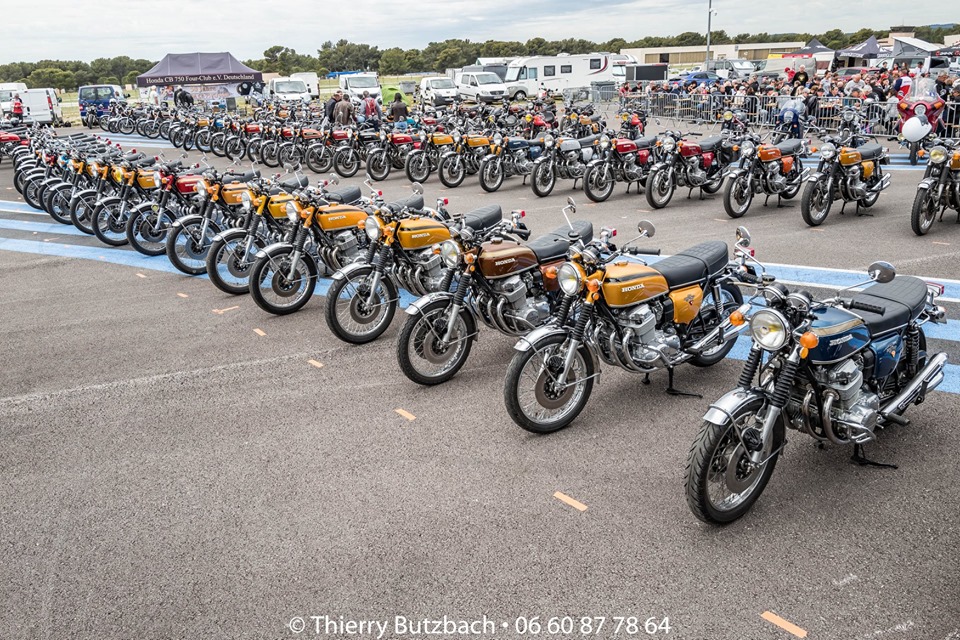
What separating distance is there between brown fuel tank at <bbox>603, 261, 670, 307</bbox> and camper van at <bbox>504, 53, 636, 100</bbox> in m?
30.2

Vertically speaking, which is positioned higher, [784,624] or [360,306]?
[360,306]

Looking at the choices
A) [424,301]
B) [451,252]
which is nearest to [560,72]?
[451,252]

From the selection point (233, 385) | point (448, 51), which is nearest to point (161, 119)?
point (233, 385)

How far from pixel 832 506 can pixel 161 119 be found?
82.3 feet

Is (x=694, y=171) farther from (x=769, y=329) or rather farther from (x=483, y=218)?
(x=769, y=329)

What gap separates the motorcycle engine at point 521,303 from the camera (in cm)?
515

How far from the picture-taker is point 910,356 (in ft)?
13.1

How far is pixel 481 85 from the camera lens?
32469 mm

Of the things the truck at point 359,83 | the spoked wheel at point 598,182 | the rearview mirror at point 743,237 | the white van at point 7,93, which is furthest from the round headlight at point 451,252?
the white van at point 7,93

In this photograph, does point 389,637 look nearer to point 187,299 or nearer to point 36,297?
point 187,299

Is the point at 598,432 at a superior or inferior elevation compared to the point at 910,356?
inferior

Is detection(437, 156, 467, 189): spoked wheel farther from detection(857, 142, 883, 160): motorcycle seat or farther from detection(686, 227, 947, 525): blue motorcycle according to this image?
detection(686, 227, 947, 525): blue motorcycle

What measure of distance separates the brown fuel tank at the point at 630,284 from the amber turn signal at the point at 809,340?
1.30 meters

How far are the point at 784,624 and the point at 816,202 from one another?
7560mm
